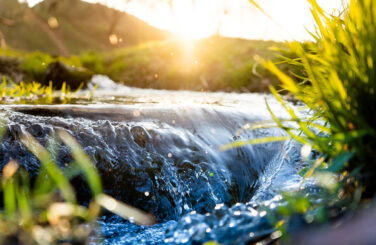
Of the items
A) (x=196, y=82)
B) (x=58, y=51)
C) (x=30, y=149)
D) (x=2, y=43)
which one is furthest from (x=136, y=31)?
(x=30, y=149)

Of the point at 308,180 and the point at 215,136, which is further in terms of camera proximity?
the point at 215,136

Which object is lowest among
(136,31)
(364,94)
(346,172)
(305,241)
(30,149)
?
(305,241)

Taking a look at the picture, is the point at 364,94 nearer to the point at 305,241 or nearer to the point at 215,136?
the point at 305,241

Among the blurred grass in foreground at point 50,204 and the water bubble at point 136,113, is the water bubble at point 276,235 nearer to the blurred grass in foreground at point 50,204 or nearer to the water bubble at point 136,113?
the blurred grass in foreground at point 50,204

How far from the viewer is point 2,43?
3379 mm

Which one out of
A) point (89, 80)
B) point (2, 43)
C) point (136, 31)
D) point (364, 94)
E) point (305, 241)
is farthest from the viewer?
point (136, 31)

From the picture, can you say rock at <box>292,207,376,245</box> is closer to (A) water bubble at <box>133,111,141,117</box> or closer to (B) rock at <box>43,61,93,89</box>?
(A) water bubble at <box>133,111,141,117</box>

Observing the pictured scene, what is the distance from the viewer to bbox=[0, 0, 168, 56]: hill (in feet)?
100

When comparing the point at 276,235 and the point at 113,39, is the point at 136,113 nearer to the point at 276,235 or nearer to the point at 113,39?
the point at 276,235

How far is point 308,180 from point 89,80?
9.50m

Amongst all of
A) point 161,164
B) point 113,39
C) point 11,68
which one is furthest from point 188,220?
point 113,39

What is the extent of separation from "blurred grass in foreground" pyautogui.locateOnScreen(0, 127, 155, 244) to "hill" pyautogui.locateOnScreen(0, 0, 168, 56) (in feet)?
98.2

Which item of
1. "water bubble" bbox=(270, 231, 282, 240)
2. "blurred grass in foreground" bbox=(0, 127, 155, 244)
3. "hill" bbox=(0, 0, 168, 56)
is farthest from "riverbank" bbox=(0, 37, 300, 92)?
"hill" bbox=(0, 0, 168, 56)

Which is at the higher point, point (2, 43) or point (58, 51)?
point (58, 51)
